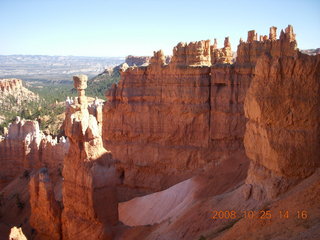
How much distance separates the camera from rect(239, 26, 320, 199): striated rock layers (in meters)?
9.35

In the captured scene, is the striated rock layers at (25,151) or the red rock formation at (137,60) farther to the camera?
the red rock formation at (137,60)

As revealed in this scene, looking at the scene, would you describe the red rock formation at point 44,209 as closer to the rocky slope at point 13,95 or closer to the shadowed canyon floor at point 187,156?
the shadowed canyon floor at point 187,156

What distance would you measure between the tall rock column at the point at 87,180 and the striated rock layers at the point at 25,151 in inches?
438

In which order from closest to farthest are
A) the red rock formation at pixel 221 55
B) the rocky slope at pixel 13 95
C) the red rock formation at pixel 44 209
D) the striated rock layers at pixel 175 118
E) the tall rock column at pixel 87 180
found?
the tall rock column at pixel 87 180
the red rock formation at pixel 44 209
the striated rock layers at pixel 175 118
the red rock formation at pixel 221 55
the rocky slope at pixel 13 95

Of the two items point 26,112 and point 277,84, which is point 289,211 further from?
point 26,112

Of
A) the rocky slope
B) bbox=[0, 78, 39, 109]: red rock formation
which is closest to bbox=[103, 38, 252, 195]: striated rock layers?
the rocky slope

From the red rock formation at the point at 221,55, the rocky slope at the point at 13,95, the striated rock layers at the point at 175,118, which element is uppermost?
the red rock formation at the point at 221,55

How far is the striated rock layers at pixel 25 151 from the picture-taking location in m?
25.5

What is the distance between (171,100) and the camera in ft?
76.5

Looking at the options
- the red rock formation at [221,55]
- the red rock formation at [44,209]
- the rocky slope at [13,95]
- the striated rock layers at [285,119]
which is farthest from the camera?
the rocky slope at [13,95]

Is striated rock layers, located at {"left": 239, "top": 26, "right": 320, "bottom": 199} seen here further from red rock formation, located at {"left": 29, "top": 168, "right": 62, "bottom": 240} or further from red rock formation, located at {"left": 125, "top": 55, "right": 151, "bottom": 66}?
red rock formation, located at {"left": 125, "top": 55, "right": 151, "bottom": 66}

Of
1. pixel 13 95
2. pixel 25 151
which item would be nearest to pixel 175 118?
pixel 25 151

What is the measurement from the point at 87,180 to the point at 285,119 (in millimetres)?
7391

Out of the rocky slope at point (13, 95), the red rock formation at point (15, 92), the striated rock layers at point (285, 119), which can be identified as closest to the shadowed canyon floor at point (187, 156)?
the striated rock layers at point (285, 119)
